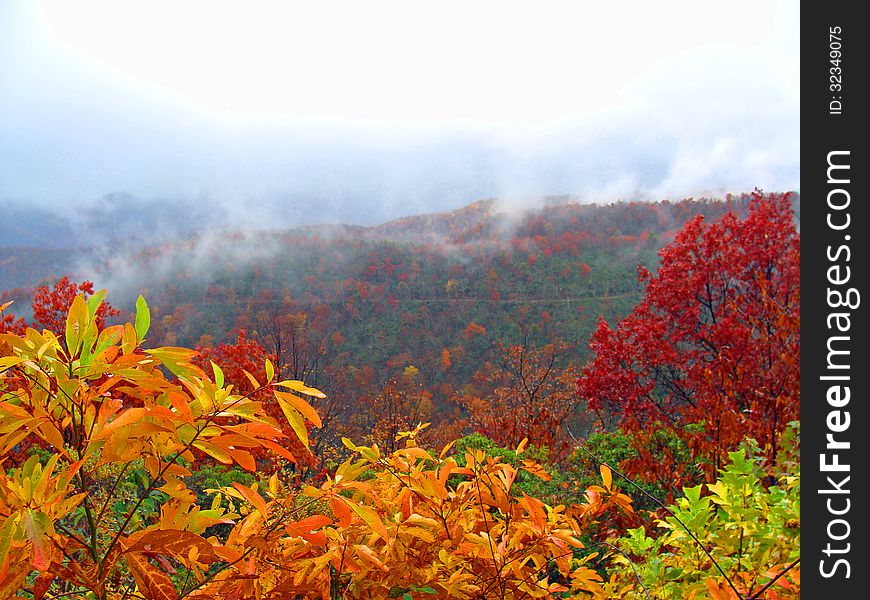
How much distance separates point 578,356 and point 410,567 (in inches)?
794

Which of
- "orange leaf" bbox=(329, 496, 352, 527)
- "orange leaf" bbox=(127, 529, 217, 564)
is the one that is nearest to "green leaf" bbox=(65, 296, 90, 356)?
"orange leaf" bbox=(127, 529, 217, 564)

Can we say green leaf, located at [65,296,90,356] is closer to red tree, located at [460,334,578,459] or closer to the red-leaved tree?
red tree, located at [460,334,578,459]

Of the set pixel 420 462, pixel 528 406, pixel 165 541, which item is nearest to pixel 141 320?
pixel 165 541

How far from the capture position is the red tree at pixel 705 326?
17.8 feet

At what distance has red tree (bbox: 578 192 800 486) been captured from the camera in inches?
213

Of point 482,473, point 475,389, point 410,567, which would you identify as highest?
point 482,473

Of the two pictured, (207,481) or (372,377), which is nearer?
(207,481)

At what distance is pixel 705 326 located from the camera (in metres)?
6.63

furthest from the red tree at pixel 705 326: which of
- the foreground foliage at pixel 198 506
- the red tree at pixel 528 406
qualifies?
the foreground foliage at pixel 198 506

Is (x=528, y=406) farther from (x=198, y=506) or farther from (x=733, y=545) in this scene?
(x=198, y=506)

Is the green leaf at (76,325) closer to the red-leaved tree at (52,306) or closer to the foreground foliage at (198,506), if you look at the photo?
the foreground foliage at (198,506)

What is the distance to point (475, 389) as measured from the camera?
20531mm
